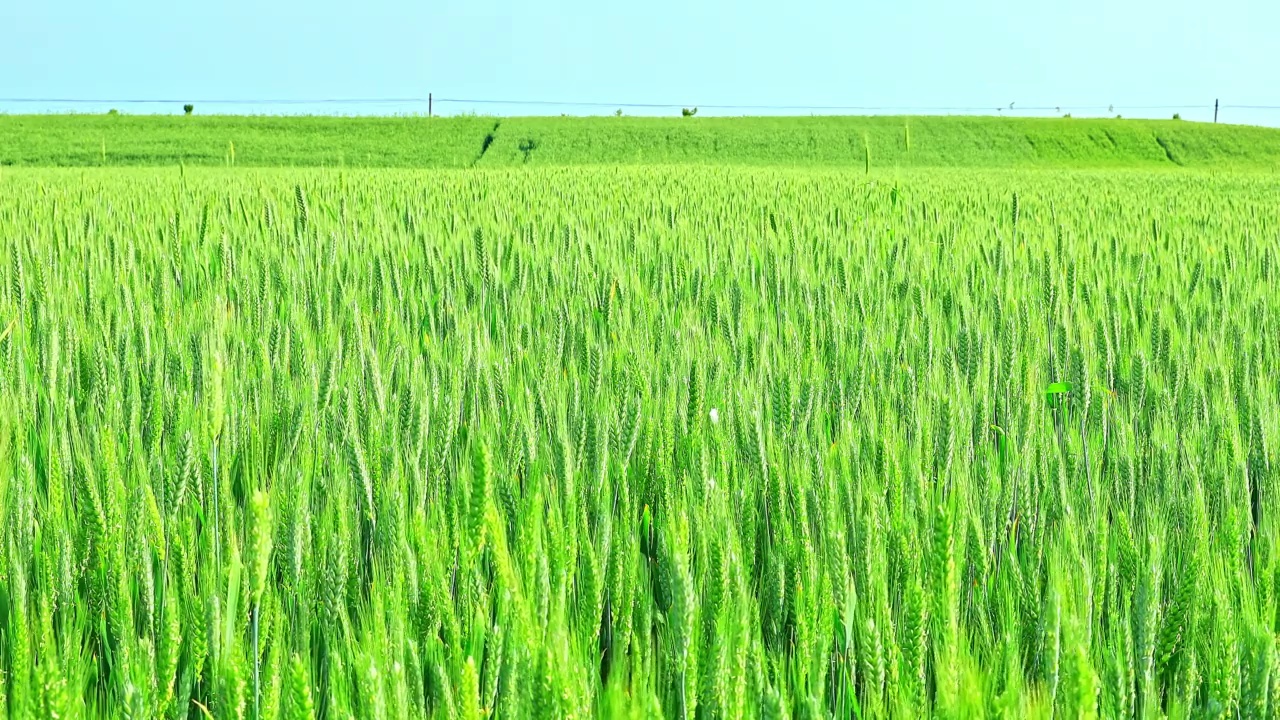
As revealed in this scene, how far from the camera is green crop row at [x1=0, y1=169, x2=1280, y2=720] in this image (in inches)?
33.6

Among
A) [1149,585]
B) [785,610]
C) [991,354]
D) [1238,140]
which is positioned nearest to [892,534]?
[785,610]

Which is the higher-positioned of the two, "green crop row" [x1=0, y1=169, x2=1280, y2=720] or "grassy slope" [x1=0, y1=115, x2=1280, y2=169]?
"grassy slope" [x1=0, y1=115, x2=1280, y2=169]

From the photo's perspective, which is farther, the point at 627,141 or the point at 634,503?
the point at 627,141

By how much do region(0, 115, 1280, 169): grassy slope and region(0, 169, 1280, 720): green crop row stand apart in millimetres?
22183

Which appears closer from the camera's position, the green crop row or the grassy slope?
the green crop row

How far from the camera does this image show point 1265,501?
4.87ft

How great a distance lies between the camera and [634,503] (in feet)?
4.53

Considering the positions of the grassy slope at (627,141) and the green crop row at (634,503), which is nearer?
the green crop row at (634,503)

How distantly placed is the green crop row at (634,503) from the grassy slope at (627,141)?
2218 cm

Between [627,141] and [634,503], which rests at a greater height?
[627,141]

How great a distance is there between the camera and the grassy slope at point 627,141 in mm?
26062

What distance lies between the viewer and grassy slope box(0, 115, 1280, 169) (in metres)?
26.1

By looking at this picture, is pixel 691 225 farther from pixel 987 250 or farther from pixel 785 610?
pixel 785 610

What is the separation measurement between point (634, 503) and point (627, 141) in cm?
2738
